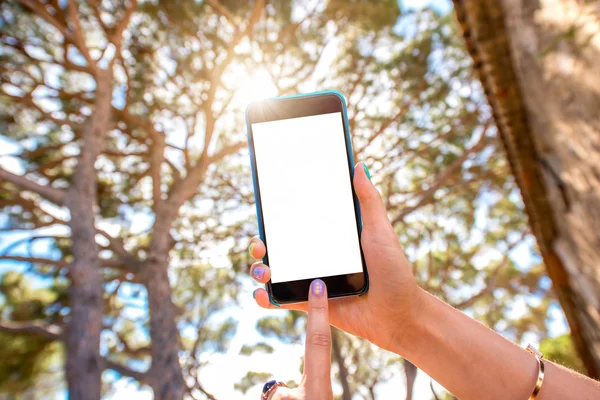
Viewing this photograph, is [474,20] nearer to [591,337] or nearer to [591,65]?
[591,65]

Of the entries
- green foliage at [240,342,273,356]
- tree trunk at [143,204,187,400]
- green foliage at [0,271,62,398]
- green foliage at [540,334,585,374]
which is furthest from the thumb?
green foliage at [240,342,273,356]

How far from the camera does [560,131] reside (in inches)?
20.2

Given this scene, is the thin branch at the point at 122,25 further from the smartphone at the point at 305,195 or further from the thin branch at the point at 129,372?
the smartphone at the point at 305,195

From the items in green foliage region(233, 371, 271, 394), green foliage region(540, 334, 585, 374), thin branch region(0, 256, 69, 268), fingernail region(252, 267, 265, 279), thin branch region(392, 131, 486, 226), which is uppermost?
thin branch region(392, 131, 486, 226)

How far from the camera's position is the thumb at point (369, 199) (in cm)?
136

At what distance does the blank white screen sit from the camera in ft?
4.77

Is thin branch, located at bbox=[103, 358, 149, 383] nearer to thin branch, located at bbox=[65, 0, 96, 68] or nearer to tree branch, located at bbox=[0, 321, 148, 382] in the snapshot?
tree branch, located at bbox=[0, 321, 148, 382]

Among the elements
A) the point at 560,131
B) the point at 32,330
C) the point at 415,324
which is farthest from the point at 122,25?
the point at 560,131

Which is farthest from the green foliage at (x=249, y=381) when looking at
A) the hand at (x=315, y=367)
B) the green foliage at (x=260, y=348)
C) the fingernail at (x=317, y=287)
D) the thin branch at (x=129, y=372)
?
the hand at (x=315, y=367)

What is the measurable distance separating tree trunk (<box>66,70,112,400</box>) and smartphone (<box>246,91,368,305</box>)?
13.2 feet

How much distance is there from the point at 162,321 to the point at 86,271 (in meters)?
1.34

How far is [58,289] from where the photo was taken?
6.33m

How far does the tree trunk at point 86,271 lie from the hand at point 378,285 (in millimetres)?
4046

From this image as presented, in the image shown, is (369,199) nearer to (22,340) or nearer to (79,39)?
(79,39)
